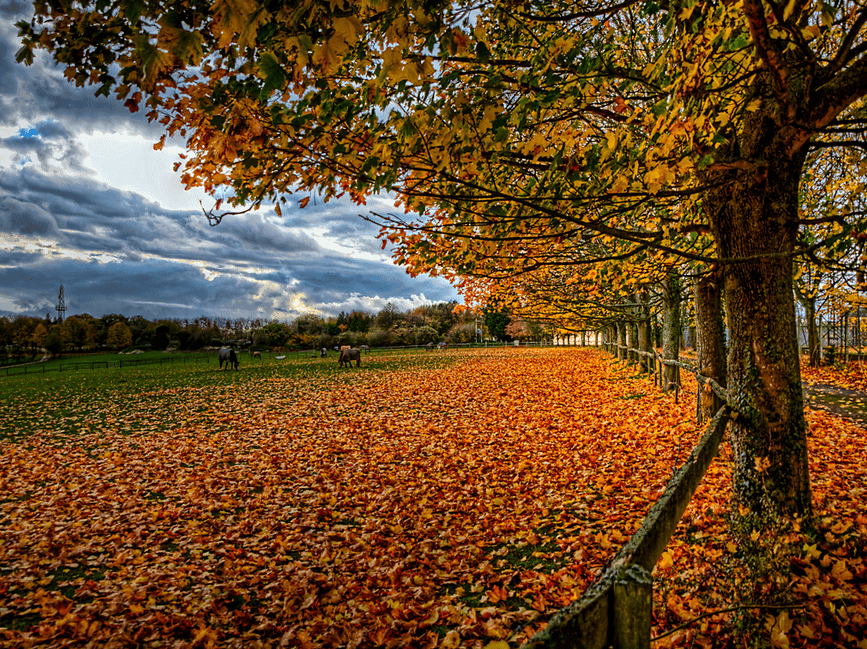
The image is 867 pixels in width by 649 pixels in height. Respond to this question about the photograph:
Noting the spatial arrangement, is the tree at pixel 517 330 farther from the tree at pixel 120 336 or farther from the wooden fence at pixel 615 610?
the tree at pixel 120 336

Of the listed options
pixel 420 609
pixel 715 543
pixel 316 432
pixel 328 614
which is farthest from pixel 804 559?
pixel 316 432

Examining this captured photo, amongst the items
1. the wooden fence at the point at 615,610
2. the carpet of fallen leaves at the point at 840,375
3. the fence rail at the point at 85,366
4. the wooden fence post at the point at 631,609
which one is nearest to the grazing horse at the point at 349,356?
the fence rail at the point at 85,366

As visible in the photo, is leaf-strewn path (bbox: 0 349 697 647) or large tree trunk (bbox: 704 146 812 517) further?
leaf-strewn path (bbox: 0 349 697 647)

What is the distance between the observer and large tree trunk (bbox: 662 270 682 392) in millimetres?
11320

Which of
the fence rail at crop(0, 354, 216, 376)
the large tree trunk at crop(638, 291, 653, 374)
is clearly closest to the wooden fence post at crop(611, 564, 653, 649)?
the large tree trunk at crop(638, 291, 653, 374)

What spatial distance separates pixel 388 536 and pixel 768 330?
189 inches

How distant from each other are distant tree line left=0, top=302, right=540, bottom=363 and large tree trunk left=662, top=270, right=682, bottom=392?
4813 centimetres

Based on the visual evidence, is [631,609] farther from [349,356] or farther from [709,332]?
[349,356]

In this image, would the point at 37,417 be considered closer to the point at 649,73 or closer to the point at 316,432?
the point at 316,432

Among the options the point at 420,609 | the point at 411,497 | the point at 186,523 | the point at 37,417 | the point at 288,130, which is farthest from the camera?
the point at 37,417

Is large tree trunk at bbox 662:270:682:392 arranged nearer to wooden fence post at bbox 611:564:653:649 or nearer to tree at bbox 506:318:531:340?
wooden fence post at bbox 611:564:653:649

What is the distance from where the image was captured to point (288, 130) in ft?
10.8

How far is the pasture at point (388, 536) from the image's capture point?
3.45 meters

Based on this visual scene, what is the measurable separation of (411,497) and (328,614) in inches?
102
